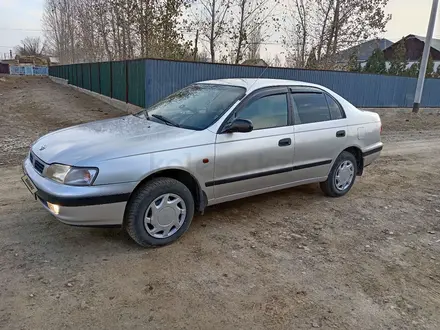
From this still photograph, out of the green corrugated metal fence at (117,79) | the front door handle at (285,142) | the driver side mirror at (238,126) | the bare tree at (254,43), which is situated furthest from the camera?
the bare tree at (254,43)

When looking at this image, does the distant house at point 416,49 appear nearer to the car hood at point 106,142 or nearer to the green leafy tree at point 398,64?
the green leafy tree at point 398,64

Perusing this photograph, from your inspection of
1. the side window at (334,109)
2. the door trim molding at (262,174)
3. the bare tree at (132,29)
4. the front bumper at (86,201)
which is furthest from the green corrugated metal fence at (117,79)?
the front bumper at (86,201)

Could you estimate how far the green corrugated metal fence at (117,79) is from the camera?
11148mm

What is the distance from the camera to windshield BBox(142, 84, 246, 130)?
3.71m

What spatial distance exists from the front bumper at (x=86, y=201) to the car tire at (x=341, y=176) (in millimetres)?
2842

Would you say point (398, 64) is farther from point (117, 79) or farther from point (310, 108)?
point (310, 108)

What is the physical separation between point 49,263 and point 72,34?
44.9 meters

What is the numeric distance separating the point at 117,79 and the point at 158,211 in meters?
11.8

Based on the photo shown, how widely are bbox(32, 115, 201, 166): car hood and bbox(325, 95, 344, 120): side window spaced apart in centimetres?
216

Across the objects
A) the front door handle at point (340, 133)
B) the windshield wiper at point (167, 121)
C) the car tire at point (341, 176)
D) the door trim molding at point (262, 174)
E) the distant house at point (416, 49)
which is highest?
the distant house at point (416, 49)

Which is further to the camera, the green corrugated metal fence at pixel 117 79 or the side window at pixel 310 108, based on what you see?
the green corrugated metal fence at pixel 117 79

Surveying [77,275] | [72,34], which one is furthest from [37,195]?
[72,34]

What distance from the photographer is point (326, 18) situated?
19.1 m

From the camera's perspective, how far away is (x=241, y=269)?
3045 mm
